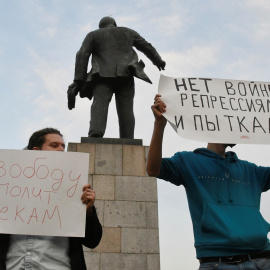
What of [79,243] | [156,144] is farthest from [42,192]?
[156,144]

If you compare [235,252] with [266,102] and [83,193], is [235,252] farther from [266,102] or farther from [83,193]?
[266,102]

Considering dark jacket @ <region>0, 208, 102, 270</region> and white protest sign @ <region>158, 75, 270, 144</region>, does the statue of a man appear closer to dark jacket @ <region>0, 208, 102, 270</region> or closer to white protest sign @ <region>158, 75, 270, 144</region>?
white protest sign @ <region>158, 75, 270, 144</region>

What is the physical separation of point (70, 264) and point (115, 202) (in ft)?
10.9

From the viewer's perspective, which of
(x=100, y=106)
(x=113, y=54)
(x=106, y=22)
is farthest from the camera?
(x=106, y=22)

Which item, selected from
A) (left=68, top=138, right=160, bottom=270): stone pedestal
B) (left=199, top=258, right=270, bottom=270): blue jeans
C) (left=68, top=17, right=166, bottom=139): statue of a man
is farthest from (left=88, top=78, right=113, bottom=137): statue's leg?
(left=199, top=258, right=270, bottom=270): blue jeans

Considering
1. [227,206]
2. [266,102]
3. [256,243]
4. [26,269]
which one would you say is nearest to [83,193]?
[26,269]

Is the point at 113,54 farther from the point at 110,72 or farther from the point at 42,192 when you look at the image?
the point at 42,192

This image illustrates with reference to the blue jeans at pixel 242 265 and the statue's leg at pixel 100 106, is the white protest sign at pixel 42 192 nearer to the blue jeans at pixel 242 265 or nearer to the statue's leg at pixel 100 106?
the blue jeans at pixel 242 265

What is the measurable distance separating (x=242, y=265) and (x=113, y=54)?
535cm

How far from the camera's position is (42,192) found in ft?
9.46

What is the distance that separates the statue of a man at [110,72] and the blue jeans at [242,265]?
4.54m

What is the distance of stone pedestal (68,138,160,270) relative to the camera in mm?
5586

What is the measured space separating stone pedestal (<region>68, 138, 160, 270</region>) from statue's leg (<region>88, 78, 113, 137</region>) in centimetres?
37

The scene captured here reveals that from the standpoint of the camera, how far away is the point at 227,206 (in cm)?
270
